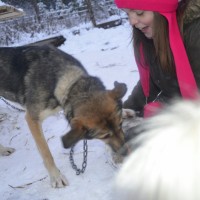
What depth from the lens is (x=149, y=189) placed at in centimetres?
108

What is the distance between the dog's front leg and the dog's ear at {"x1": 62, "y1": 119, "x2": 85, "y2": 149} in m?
0.57

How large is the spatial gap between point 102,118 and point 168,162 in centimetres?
195

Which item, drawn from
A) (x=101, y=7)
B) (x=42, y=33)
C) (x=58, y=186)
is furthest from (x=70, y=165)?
(x=101, y=7)

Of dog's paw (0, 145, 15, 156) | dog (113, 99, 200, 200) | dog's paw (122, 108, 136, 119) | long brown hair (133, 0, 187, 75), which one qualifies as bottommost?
dog's paw (0, 145, 15, 156)

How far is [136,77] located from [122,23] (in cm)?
471

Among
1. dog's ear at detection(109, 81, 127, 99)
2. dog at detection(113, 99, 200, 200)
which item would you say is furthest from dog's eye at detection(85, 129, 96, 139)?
dog at detection(113, 99, 200, 200)

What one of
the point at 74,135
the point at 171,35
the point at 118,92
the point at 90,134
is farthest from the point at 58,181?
the point at 171,35

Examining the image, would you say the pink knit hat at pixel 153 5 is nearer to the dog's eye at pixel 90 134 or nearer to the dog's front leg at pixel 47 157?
the dog's eye at pixel 90 134

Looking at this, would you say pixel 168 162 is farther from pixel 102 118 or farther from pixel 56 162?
pixel 56 162

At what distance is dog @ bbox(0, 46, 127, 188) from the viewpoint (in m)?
3.03

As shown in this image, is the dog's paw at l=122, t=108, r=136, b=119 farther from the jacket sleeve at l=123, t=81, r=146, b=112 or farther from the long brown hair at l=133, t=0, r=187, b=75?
the long brown hair at l=133, t=0, r=187, b=75

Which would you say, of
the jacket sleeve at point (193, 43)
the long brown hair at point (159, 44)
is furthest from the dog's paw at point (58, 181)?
the jacket sleeve at point (193, 43)

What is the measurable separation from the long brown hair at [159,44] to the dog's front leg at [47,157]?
1.10 meters

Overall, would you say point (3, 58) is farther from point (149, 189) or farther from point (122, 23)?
point (122, 23)
